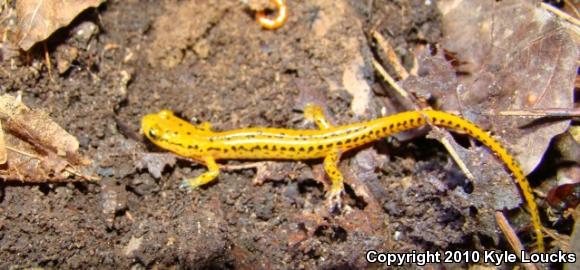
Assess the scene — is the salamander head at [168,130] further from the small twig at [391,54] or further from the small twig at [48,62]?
the small twig at [391,54]

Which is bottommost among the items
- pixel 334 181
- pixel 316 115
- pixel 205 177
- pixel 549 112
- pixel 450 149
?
pixel 205 177

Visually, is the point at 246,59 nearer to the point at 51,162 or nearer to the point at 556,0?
the point at 51,162

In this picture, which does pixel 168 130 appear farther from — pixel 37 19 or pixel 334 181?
pixel 334 181

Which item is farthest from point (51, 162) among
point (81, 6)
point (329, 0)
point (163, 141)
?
point (329, 0)

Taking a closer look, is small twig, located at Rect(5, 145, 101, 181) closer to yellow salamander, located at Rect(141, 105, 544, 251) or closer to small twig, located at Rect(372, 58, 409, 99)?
yellow salamander, located at Rect(141, 105, 544, 251)

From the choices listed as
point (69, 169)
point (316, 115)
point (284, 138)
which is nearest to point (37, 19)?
point (69, 169)

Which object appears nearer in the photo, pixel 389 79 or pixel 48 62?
pixel 48 62

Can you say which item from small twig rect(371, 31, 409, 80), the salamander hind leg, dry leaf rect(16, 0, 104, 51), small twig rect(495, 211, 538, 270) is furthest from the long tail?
dry leaf rect(16, 0, 104, 51)
